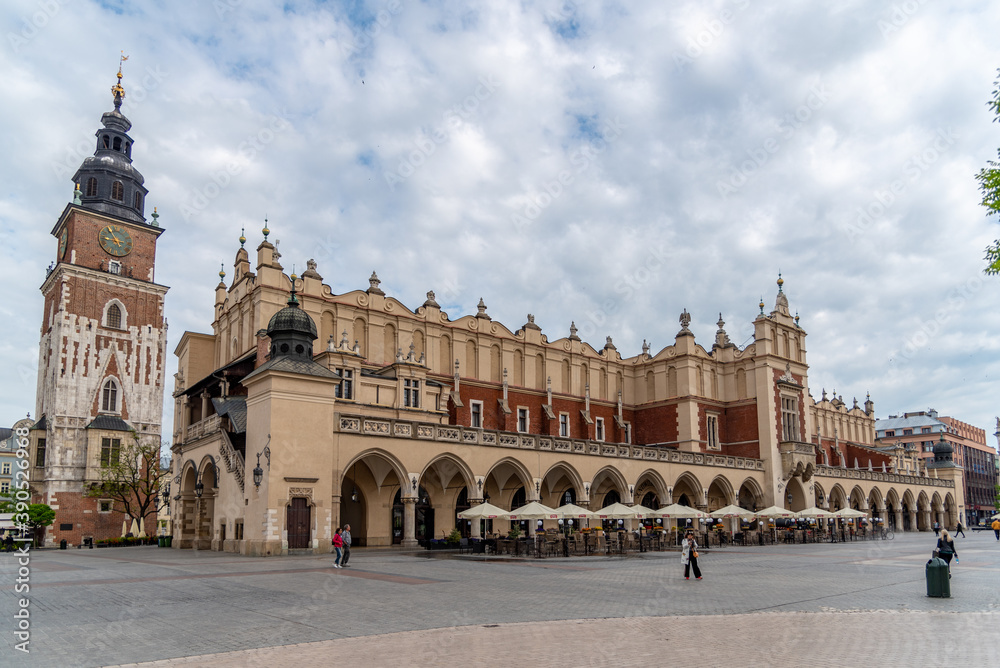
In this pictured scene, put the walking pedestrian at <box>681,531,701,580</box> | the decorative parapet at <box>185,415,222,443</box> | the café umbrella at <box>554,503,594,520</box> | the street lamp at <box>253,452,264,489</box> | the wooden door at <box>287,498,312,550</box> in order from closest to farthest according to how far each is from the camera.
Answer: the walking pedestrian at <box>681,531,701,580</box>
the wooden door at <box>287,498,312,550</box>
the street lamp at <box>253,452,264,489</box>
the café umbrella at <box>554,503,594,520</box>
the decorative parapet at <box>185,415,222,443</box>

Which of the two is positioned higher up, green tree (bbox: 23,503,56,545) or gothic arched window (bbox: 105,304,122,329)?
gothic arched window (bbox: 105,304,122,329)

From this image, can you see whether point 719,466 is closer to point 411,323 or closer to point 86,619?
point 411,323

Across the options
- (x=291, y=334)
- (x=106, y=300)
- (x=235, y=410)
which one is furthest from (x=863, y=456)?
(x=106, y=300)

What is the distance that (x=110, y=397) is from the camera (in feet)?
186

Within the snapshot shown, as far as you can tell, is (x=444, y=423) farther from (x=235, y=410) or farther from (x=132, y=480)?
(x=132, y=480)

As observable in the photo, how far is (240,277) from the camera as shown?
145ft

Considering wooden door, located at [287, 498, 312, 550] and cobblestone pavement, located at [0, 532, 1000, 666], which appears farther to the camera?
wooden door, located at [287, 498, 312, 550]

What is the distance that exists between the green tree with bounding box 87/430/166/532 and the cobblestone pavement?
32.3m

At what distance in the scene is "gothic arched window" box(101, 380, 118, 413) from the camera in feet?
184

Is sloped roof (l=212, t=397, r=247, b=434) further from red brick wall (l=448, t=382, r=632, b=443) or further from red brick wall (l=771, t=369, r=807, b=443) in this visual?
red brick wall (l=771, t=369, r=807, b=443)

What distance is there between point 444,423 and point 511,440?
13.0 feet

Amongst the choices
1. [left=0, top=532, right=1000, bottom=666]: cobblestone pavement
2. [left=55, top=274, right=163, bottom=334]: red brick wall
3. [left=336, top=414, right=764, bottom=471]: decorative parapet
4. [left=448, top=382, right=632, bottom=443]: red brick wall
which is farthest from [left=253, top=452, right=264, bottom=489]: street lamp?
[left=55, top=274, right=163, bottom=334]: red brick wall

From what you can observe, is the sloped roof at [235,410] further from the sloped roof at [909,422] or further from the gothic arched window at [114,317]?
the sloped roof at [909,422]

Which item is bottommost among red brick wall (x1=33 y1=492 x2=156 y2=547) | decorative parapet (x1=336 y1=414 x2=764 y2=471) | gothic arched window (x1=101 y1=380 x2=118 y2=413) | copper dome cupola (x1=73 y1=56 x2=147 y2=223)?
red brick wall (x1=33 y1=492 x2=156 y2=547)
